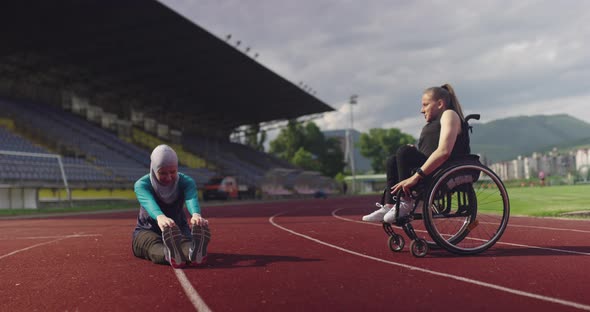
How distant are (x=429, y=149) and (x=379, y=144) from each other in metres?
85.7

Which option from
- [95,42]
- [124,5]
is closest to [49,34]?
[95,42]

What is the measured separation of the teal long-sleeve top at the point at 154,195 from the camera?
443 centimetres

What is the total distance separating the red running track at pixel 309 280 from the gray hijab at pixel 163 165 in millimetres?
722

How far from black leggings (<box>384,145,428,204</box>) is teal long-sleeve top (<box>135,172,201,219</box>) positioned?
6.44 ft

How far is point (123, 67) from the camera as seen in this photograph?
3055 cm

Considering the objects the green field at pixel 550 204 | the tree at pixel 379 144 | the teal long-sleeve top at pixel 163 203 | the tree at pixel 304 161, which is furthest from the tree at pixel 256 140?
the teal long-sleeve top at pixel 163 203

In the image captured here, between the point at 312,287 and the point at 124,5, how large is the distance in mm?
21621

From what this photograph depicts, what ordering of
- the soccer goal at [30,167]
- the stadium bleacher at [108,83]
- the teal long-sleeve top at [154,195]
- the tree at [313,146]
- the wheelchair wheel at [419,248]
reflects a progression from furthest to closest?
the tree at [313,146] → the stadium bleacher at [108,83] → the soccer goal at [30,167] → the wheelchair wheel at [419,248] → the teal long-sleeve top at [154,195]

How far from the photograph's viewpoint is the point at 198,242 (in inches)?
166

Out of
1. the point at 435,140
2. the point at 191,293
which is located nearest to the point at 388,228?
the point at 435,140

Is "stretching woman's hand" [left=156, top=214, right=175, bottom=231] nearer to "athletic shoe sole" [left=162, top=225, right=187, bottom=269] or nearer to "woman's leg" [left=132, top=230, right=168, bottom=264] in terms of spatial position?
"athletic shoe sole" [left=162, top=225, right=187, bottom=269]

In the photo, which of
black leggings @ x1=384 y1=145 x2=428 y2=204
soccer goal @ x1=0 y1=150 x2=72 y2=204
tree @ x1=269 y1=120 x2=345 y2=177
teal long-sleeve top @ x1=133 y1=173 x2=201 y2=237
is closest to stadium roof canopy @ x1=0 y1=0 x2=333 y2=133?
soccer goal @ x1=0 y1=150 x2=72 y2=204

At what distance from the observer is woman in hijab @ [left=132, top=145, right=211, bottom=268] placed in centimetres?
414

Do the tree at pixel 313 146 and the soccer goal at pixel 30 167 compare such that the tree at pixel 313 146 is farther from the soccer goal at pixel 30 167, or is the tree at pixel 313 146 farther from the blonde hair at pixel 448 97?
the blonde hair at pixel 448 97
